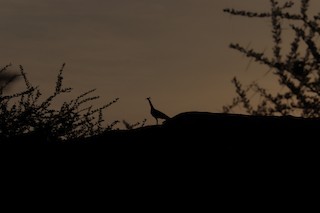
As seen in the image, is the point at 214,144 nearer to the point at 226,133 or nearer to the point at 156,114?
the point at 226,133

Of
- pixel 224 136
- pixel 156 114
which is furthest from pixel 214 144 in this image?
pixel 156 114

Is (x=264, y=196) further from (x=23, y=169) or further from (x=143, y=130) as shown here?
(x=23, y=169)

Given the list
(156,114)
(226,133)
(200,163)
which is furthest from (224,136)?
(156,114)

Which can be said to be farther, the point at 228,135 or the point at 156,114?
the point at 156,114

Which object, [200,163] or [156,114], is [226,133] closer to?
[200,163]

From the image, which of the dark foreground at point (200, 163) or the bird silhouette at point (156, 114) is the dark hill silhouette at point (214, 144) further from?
the bird silhouette at point (156, 114)

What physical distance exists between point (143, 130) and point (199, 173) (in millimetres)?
450

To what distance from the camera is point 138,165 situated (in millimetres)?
3443

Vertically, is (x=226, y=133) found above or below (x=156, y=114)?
below

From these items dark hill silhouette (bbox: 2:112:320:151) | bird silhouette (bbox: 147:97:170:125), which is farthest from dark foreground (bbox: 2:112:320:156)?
bird silhouette (bbox: 147:97:170:125)

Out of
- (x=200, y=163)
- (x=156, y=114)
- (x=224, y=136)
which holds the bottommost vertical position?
(x=200, y=163)

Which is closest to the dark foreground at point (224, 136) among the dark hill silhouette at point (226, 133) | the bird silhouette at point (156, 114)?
the dark hill silhouette at point (226, 133)

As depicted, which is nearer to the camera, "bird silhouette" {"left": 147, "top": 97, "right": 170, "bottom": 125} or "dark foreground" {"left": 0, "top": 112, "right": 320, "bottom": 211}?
"dark foreground" {"left": 0, "top": 112, "right": 320, "bottom": 211}

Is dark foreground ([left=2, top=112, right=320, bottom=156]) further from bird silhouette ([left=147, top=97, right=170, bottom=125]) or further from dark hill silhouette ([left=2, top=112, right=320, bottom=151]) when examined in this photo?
bird silhouette ([left=147, top=97, right=170, bottom=125])
